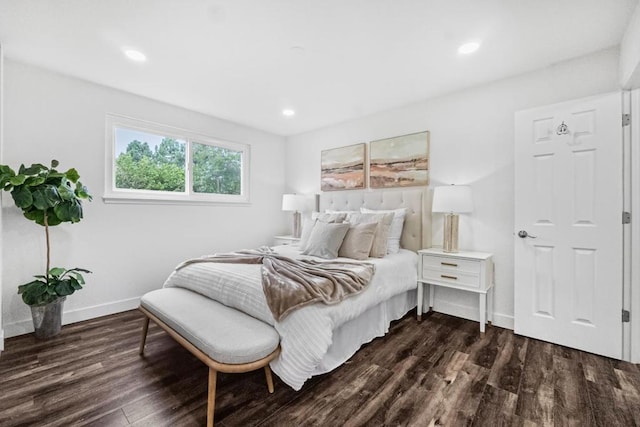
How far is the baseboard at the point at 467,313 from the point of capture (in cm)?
280

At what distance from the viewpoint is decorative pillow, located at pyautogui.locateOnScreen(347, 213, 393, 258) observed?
9.66ft

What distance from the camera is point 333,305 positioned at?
1.95 m

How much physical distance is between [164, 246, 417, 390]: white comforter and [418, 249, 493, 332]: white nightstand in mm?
308

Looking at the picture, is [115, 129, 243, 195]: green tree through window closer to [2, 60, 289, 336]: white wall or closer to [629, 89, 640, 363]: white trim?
[2, 60, 289, 336]: white wall

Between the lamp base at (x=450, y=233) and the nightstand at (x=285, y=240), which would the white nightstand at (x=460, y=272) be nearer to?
the lamp base at (x=450, y=233)

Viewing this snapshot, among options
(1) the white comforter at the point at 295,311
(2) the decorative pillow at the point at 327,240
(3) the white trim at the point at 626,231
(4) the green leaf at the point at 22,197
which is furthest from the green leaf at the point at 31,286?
(3) the white trim at the point at 626,231

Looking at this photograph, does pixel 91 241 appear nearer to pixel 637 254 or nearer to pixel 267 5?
pixel 267 5

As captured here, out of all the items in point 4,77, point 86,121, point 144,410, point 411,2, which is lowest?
point 144,410

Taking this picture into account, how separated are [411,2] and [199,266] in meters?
2.53

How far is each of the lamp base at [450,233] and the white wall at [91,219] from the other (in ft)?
9.74

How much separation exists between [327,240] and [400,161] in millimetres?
1491

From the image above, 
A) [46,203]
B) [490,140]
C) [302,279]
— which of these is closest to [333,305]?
[302,279]

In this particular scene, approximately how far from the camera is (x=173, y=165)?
371 centimetres

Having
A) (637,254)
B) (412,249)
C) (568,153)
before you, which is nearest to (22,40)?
(412,249)
